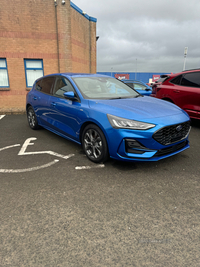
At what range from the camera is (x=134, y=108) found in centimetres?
335

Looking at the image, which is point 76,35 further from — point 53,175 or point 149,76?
point 149,76

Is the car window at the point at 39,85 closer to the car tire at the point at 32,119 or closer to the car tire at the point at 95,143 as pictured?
the car tire at the point at 32,119

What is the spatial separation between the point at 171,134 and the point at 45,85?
3538mm

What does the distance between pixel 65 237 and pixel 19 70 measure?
1124cm

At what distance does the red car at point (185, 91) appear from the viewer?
595cm

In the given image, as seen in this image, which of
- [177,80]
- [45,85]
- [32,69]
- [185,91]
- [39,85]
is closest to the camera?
[45,85]

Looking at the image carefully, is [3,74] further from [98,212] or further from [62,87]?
[98,212]

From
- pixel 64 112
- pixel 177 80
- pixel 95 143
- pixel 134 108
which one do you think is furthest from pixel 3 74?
pixel 134 108

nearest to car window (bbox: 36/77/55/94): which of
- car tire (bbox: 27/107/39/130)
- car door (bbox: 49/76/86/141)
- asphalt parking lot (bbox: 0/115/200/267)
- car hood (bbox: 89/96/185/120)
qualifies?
car door (bbox: 49/76/86/141)

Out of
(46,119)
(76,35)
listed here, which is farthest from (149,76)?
(46,119)

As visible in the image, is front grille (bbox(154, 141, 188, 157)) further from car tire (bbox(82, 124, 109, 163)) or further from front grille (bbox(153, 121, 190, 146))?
car tire (bbox(82, 124, 109, 163))

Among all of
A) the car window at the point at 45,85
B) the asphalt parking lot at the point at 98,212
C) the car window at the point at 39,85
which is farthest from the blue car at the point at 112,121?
the car window at the point at 39,85

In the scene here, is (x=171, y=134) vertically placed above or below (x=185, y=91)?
below

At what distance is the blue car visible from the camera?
302cm
